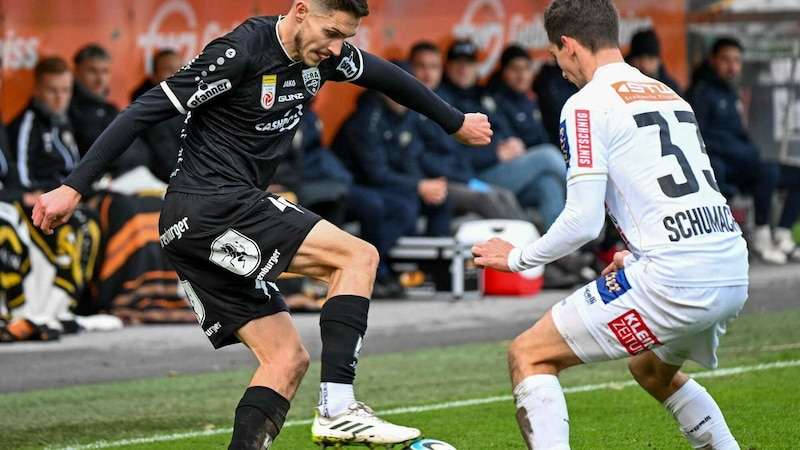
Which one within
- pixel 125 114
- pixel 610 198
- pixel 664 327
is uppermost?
pixel 125 114

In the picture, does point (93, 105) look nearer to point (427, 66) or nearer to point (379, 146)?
point (379, 146)

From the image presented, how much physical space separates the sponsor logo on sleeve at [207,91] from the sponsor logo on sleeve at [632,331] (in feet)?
5.66

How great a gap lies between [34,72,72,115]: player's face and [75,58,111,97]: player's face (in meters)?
0.44

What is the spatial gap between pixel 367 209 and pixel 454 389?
4512 mm

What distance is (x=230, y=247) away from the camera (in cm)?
554

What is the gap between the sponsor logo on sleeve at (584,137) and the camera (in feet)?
16.5

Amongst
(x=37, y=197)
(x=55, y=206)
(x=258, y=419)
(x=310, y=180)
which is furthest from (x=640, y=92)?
(x=310, y=180)

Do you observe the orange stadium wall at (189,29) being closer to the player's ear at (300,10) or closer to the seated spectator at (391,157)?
the seated spectator at (391,157)

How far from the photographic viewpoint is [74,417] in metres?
7.86

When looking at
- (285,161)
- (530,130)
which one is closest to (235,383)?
(285,161)

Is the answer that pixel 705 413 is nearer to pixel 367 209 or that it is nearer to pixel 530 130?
pixel 367 209

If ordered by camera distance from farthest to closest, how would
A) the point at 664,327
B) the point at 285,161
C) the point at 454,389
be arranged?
1. the point at 285,161
2. the point at 454,389
3. the point at 664,327

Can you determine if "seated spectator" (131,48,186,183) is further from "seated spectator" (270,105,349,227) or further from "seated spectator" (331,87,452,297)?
"seated spectator" (331,87,452,297)

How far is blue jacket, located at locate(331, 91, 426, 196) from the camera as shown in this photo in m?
13.4
